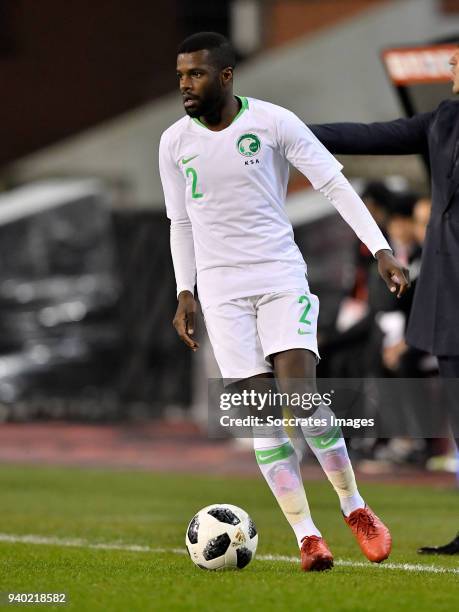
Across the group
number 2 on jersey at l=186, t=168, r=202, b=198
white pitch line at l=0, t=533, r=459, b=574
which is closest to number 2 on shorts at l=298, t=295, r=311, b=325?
number 2 on jersey at l=186, t=168, r=202, b=198

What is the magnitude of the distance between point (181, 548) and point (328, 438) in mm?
1644

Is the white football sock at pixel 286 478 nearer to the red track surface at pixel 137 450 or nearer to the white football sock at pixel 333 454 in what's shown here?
the white football sock at pixel 333 454

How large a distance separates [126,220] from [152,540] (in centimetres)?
1075

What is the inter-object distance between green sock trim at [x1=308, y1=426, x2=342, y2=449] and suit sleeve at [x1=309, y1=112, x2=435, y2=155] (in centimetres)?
136

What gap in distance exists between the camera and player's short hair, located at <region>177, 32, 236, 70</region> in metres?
6.30

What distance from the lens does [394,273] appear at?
6.14m

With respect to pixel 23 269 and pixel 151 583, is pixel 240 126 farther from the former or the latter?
pixel 23 269

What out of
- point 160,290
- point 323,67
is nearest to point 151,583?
point 160,290

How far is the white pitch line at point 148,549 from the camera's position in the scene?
6.64 meters

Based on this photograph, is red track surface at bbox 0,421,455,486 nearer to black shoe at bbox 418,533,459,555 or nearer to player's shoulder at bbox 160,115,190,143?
black shoe at bbox 418,533,459,555

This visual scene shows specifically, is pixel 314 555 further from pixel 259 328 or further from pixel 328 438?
pixel 259 328

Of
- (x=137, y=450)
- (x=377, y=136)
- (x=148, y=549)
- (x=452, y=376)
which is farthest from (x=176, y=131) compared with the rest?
(x=137, y=450)

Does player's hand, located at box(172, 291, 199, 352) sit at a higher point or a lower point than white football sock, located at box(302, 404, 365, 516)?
higher

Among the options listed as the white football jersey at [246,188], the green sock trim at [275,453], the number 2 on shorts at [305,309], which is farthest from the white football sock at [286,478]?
the white football jersey at [246,188]
